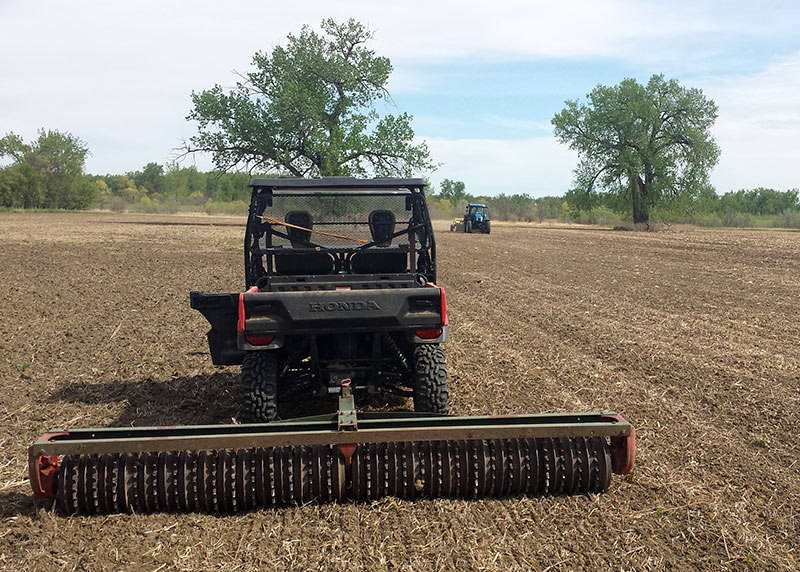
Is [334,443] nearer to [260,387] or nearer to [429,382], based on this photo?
[260,387]

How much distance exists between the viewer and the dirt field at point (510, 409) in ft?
11.5

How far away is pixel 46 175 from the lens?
65938 mm

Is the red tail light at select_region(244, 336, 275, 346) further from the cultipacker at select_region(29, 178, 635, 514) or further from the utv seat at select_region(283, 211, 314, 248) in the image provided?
the utv seat at select_region(283, 211, 314, 248)

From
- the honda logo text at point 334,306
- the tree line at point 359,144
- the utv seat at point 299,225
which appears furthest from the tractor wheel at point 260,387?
the tree line at point 359,144

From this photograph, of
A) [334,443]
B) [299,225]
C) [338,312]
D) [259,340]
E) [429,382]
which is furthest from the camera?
[299,225]

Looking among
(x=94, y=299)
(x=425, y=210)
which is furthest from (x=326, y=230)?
(x=94, y=299)

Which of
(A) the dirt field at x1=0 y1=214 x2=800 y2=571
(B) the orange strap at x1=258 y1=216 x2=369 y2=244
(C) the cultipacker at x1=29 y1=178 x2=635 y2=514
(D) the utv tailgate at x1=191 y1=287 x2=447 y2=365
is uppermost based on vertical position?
(B) the orange strap at x1=258 y1=216 x2=369 y2=244

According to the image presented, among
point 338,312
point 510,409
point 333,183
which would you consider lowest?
point 510,409

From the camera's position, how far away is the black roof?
5.61 meters

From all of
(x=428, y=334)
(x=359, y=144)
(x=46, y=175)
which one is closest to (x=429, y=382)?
(x=428, y=334)

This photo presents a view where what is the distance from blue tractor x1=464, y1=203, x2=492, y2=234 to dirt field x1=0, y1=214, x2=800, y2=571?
26446 mm

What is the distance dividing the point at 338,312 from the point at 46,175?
7102 centimetres

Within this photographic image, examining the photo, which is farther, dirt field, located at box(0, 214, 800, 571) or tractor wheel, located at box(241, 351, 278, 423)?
tractor wheel, located at box(241, 351, 278, 423)

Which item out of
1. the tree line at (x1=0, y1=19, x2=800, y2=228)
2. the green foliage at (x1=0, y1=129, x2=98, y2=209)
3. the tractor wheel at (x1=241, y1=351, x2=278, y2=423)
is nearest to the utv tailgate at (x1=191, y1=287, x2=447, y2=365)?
the tractor wheel at (x1=241, y1=351, x2=278, y2=423)
